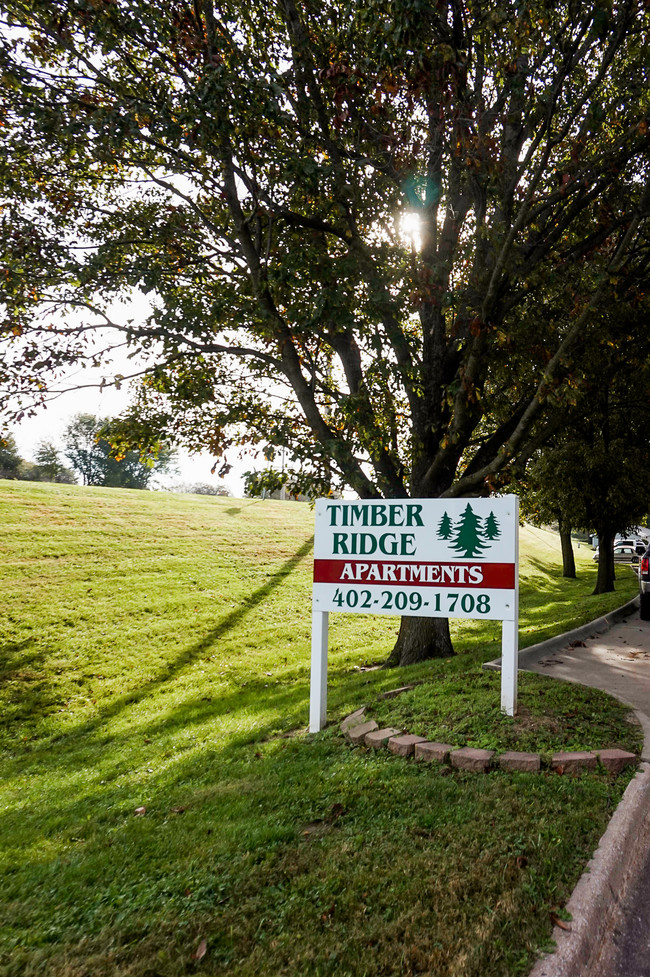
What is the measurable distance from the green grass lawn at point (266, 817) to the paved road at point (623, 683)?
256mm

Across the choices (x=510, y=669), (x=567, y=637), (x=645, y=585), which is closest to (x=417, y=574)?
(x=510, y=669)

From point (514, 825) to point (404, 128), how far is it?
736cm

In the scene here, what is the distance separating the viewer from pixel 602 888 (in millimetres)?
2912

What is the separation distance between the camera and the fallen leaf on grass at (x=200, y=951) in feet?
8.07

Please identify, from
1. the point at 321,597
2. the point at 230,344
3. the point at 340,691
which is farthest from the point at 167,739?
the point at 230,344

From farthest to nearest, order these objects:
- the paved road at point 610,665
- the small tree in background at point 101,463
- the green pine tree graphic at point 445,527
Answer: the small tree in background at point 101,463 → the paved road at point 610,665 → the green pine tree graphic at point 445,527

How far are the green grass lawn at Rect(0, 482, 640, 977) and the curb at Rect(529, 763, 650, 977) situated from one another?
0.24 ft

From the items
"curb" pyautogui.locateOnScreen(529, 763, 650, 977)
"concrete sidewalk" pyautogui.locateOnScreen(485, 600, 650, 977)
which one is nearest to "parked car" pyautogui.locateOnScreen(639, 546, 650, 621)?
"concrete sidewalk" pyautogui.locateOnScreen(485, 600, 650, 977)

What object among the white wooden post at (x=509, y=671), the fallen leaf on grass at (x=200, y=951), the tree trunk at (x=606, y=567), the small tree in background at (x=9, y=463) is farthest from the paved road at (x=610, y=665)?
the small tree in background at (x=9, y=463)

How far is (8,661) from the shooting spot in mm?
10258

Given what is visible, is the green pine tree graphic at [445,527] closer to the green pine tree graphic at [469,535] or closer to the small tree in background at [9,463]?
the green pine tree graphic at [469,535]

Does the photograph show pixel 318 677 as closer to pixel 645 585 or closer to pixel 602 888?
pixel 602 888

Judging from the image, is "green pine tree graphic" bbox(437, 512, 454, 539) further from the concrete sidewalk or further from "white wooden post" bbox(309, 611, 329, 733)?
the concrete sidewalk

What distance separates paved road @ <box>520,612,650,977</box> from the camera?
2650 mm
